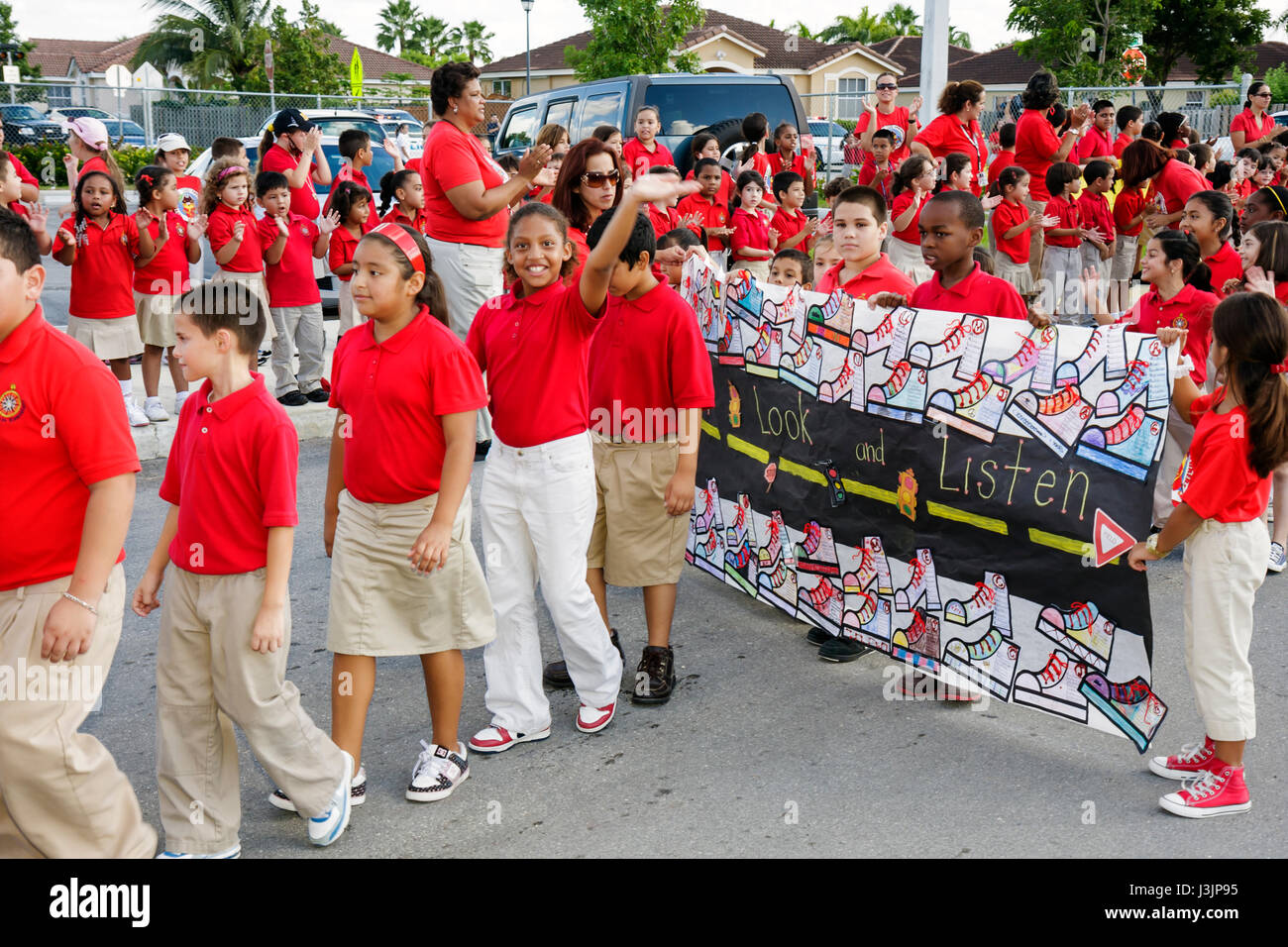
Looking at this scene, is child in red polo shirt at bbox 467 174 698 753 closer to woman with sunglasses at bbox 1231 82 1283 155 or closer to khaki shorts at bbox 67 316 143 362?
khaki shorts at bbox 67 316 143 362

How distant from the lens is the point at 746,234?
9.87 m

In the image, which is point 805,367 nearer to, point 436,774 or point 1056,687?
point 1056,687

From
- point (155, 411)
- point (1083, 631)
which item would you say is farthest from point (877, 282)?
point (155, 411)

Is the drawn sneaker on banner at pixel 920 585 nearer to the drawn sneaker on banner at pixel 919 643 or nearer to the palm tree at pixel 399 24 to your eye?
the drawn sneaker on banner at pixel 919 643

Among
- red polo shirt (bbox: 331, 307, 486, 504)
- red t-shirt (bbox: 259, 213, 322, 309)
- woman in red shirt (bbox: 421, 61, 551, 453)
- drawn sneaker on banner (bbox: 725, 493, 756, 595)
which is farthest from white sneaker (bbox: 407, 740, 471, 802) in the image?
red t-shirt (bbox: 259, 213, 322, 309)

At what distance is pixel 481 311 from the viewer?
4152mm

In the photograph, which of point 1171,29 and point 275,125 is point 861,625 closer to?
point 275,125

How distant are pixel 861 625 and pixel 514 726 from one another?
1.38 meters

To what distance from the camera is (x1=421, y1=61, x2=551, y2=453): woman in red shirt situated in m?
6.25

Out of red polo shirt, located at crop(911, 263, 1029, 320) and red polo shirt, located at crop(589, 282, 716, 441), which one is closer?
red polo shirt, located at crop(589, 282, 716, 441)

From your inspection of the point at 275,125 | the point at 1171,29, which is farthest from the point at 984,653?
the point at 1171,29

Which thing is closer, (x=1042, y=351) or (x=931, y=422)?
(x=1042, y=351)

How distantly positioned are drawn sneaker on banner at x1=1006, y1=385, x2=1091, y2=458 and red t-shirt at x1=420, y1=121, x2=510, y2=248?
3.40 metres

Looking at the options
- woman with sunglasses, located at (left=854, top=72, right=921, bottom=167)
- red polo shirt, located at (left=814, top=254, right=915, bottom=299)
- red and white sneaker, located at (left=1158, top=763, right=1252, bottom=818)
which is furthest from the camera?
woman with sunglasses, located at (left=854, top=72, right=921, bottom=167)
